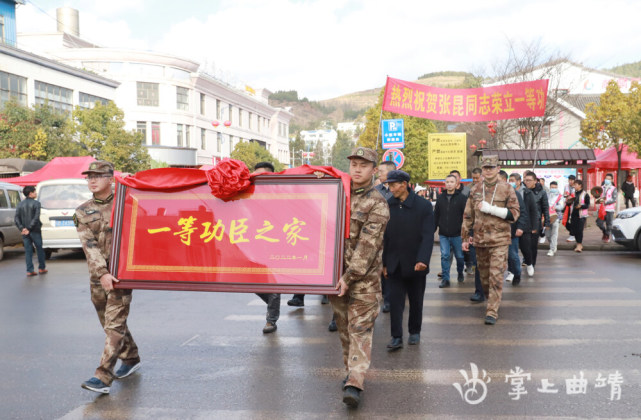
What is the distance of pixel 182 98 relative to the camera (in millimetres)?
52781

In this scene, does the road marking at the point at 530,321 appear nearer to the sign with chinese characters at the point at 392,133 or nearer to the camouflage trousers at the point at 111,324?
the camouflage trousers at the point at 111,324

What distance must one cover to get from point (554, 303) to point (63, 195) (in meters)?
11.2

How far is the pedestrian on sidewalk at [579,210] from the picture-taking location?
42.9 ft

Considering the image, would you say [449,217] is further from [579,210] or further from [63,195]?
[63,195]

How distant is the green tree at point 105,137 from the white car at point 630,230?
26878mm

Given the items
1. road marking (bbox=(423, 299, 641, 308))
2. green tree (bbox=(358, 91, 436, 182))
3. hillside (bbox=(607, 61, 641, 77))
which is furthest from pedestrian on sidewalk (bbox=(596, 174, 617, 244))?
hillside (bbox=(607, 61, 641, 77))

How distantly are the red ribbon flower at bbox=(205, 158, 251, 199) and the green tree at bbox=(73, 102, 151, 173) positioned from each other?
29.8 meters

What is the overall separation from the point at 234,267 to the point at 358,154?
4.23ft

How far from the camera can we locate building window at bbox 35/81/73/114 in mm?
34156

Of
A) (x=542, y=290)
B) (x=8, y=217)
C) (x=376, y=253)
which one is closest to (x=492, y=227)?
(x=542, y=290)

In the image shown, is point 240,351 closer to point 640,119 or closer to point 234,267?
point 234,267

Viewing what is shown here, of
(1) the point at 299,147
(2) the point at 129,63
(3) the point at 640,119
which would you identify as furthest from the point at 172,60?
(1) the point at 299,147

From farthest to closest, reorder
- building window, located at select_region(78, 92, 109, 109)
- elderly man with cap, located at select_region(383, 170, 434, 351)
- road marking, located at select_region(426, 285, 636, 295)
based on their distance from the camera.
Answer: building window, located at select_region(78, 92, 109, 109) → road marking, located at select_region(426, 285, 636, 295) → elderly man with cap, located at select_region(383, 170, 434, 351)

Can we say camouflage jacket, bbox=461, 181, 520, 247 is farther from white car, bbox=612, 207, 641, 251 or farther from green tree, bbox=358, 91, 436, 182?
green tree, bbox=358, 91, 436, 182
